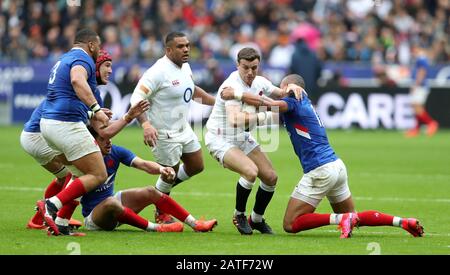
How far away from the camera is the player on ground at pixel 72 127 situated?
10.4 m

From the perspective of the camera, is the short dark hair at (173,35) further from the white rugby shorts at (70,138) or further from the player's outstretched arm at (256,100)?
the white rugby shorts at (70,138)

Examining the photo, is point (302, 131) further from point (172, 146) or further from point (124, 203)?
point (124, 203)

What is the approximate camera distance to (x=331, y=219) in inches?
419

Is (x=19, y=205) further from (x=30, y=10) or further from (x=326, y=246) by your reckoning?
(x=30, y=10)

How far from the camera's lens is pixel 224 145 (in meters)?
11.8

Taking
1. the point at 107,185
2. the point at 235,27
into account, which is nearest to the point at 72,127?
the point at 107,185

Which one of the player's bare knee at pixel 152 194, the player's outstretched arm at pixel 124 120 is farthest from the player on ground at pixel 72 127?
the player's bare knee at pixel 152 194

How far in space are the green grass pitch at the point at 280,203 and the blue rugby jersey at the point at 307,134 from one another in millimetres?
889

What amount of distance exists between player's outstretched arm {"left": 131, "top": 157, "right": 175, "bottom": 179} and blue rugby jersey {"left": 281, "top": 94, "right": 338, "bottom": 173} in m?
1.54

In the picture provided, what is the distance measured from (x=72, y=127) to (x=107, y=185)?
907 mm

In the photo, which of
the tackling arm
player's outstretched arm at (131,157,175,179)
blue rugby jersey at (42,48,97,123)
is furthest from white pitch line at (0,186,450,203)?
blue rugby jersey at (42,48,97,123)

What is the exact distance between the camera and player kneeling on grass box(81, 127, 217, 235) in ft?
35.8

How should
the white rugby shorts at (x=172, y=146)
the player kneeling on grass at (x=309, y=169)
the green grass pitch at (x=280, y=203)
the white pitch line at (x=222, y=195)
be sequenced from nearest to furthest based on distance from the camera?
the green grass pitch at (x=280, y=203) → the player kneeling on grass at (x=309, y=169) → the white rugby shorts at (x=172, y=146) → the white pitch line at (x=222, y=195)

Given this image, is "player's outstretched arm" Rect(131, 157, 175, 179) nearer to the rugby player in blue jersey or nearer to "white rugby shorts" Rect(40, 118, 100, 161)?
the rugby player in blue jersey
